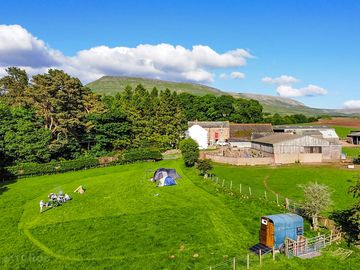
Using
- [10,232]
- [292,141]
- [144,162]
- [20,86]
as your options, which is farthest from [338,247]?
[20,86]

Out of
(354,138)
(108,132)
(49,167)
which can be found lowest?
(49,167)

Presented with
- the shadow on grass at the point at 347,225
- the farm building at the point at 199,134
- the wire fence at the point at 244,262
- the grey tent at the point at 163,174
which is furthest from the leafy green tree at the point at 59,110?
the shadow on grass at the point at 347,225

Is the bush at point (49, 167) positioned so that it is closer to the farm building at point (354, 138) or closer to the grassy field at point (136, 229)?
the grassy field at point (136, 229)

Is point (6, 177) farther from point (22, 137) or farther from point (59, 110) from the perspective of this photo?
point (59, 110)

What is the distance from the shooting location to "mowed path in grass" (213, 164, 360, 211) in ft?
114

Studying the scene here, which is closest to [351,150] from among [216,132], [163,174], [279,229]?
[216,132]

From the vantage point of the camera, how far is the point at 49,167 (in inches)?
2128

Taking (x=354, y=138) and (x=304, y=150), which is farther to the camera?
(x=354, y=138)

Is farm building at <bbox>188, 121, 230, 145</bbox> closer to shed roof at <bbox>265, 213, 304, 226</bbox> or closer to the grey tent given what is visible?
the grey tent

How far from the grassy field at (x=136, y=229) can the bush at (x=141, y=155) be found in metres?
20.2

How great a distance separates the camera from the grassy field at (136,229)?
2070 centimetres

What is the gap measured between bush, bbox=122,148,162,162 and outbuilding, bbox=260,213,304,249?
43146 millimetres

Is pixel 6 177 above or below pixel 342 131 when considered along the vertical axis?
below

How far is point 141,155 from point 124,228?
37.3m
